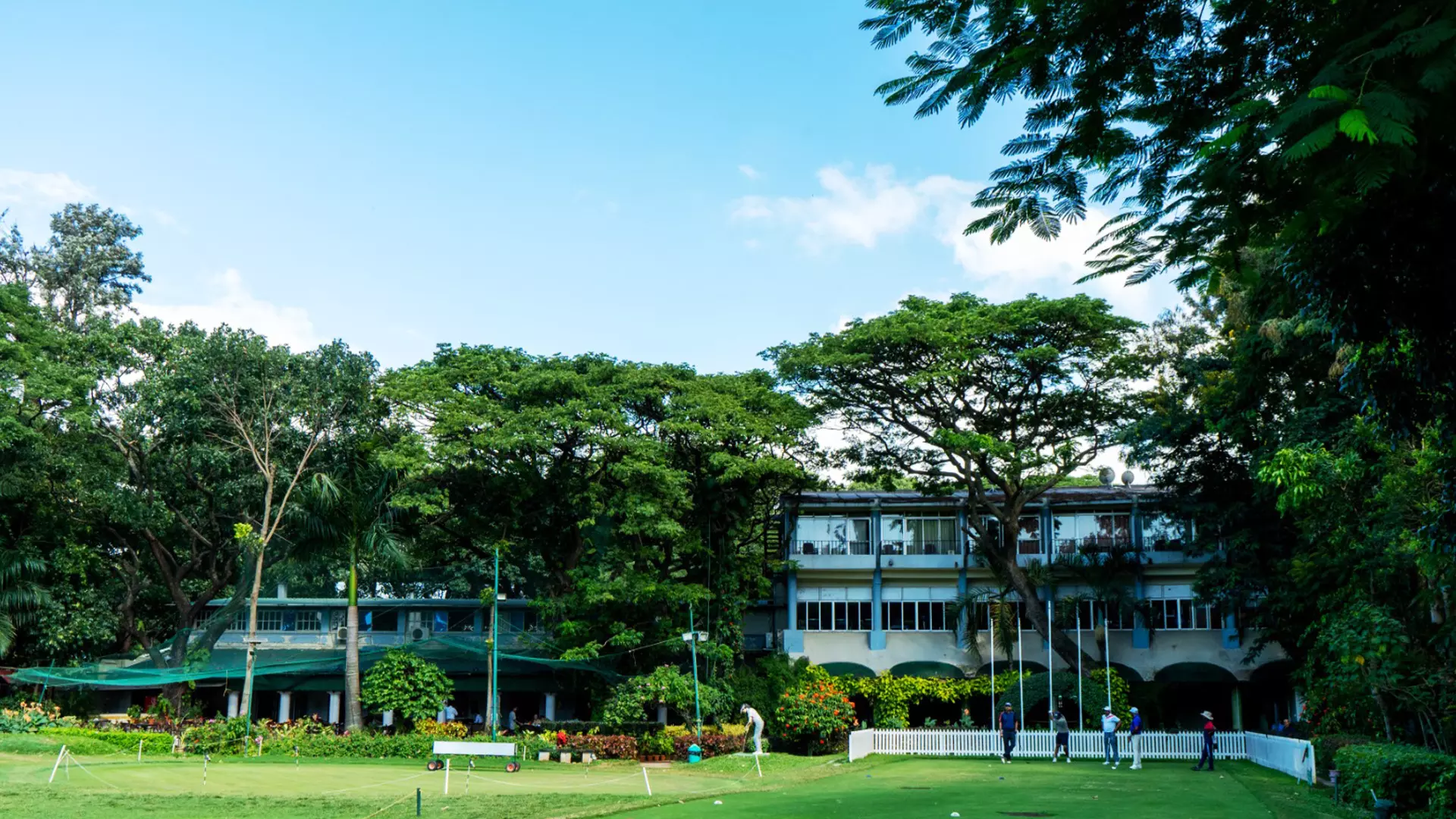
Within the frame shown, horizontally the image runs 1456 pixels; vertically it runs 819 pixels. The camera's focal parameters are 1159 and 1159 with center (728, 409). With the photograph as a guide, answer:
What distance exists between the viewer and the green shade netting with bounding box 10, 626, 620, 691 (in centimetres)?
3059

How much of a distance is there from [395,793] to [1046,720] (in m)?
23.4

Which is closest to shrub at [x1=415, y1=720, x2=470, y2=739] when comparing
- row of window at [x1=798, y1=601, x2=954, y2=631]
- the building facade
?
the building facade

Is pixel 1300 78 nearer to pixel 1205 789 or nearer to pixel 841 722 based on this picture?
pixel 1205 789

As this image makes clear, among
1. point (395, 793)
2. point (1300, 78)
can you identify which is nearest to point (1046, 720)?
point (395, 793)

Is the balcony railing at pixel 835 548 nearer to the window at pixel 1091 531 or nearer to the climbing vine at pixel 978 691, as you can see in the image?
the climbing vine at pixel 978 691

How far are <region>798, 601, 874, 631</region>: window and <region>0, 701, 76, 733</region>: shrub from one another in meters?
22.7

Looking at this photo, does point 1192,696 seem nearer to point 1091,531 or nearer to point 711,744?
point 1091,531

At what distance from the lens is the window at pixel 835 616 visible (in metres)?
40.7

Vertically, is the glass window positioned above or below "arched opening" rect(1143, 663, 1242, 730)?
above

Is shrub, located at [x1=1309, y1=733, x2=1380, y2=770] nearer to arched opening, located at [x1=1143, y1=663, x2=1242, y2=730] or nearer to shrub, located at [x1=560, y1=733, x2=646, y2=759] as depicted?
arched opening, located at [x1=1143, y1=663, x2=1242, y2=730]

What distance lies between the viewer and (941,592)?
40.6m

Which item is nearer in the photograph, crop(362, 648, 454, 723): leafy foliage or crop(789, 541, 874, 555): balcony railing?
crop(362, 648, 454, 723): leafy foliage

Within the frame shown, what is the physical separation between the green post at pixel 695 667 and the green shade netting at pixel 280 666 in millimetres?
2661

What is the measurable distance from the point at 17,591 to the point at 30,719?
4.70 m
